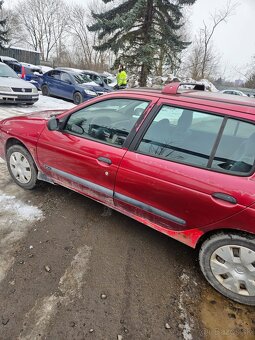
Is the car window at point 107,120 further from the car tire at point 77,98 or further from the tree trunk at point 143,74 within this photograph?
the tree trunk at point 143,74

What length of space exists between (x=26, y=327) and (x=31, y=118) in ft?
8.58

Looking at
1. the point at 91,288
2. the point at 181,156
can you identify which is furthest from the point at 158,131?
the point at 91,288

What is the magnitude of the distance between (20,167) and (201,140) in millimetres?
2616

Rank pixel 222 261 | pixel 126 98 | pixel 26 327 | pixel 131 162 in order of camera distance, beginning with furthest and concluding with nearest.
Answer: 1. pixel 126 98
2. pixel 131 162
3. pixel 222 261
4. pixel 26 327

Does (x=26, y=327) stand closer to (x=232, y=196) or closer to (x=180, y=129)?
(x=232, y=196)

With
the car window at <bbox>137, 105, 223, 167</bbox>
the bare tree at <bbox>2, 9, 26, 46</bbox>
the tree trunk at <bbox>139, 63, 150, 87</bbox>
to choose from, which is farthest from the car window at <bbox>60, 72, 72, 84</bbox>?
the bare tree at <bbox>2, 9, 26, 46</bbox>

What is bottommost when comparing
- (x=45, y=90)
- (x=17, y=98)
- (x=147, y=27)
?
(x=45, y=90)

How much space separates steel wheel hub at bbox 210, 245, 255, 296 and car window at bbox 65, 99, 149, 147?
141cm

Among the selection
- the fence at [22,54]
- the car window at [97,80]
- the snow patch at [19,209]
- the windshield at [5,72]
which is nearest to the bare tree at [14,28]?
the fence at [22,54]

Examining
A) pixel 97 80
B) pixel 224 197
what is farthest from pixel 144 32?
pixel 224 197

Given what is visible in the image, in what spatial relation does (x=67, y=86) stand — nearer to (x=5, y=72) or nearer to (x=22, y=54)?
(x=5, y=72)

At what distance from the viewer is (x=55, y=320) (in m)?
2.01

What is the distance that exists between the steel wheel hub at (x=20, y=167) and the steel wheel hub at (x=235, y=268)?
2.68 m

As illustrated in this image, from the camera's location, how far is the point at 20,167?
370 cm
